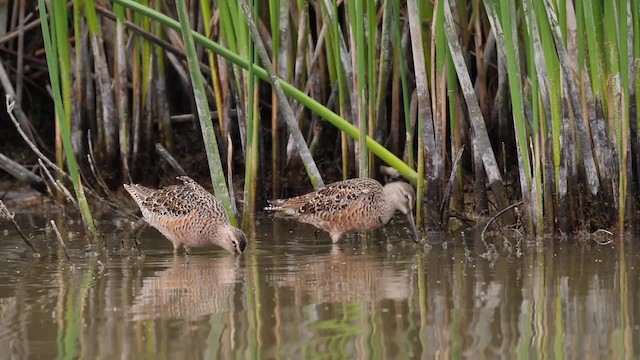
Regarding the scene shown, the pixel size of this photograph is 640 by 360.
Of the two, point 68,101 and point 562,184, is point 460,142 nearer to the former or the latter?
point 562,184

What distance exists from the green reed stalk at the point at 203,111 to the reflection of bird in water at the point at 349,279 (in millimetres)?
708

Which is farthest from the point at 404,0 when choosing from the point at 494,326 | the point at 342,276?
the point at 494,326

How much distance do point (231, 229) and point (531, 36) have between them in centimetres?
231

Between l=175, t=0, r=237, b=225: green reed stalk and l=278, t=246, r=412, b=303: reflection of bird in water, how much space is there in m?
0.71

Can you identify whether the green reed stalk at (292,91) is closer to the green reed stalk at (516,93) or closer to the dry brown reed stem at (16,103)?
the green reed stalk at (516,93)

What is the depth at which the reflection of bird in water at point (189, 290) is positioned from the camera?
6293 millimetres

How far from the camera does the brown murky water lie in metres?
5.38

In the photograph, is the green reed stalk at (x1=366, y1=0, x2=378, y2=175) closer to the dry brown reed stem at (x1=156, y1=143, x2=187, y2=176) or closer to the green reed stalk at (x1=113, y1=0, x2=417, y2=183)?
the green reed stalk at (x1=113, y1=0, x2=417, y2=183)

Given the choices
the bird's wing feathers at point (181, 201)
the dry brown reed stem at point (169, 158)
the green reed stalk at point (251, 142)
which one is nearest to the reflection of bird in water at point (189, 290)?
the green reed stalk at point (251, 142)

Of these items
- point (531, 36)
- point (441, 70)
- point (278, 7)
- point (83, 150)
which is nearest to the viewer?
point (531, 36)

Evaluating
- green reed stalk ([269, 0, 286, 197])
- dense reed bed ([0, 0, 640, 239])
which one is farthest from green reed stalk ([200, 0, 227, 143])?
green reed stalk ([269, 0, 286, 197])

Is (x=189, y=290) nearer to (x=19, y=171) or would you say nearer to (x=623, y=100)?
(x=623, y=100)

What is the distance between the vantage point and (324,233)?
9977 millimetres

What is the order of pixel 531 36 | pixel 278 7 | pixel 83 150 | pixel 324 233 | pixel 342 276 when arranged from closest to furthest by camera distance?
pixel 342 276 < pixel 531 36 < pixel 278 7 < pixel 324 233 < pixel 83 150
